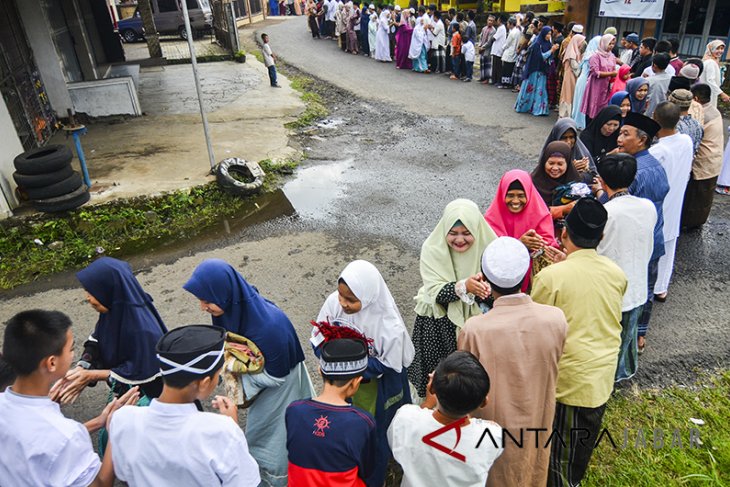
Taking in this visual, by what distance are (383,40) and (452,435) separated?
57.6 feet

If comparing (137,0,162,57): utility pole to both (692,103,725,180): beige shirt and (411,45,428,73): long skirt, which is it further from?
(692,103,725,180): beige shirt

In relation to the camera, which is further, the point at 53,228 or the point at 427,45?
the point at 427,45

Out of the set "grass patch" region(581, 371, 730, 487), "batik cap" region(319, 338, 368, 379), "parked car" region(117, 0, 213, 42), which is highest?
"parked car" region(117, 0, 213, 42)

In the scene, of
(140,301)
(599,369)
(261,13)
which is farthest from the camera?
(261,13)

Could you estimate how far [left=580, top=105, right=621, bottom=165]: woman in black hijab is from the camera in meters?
5.28

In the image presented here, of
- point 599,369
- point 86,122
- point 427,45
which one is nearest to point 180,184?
point 86,122

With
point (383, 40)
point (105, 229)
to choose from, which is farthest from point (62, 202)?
point (383, 40)

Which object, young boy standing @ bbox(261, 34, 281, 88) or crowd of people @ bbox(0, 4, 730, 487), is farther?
young boy standing @ bbox(261, 34, 281, 88)

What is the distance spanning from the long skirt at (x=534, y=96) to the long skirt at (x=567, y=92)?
62cm

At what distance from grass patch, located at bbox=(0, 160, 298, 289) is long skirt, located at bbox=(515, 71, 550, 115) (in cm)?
710

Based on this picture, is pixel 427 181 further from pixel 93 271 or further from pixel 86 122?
pixel 86 122

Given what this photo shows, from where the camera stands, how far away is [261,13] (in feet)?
102

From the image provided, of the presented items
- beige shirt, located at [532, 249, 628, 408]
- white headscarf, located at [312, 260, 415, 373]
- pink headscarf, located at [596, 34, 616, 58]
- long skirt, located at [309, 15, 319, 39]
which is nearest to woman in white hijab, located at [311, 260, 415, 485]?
white headscarf, located at [312, 260, 415, 373]

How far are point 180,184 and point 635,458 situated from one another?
6.78 meters
